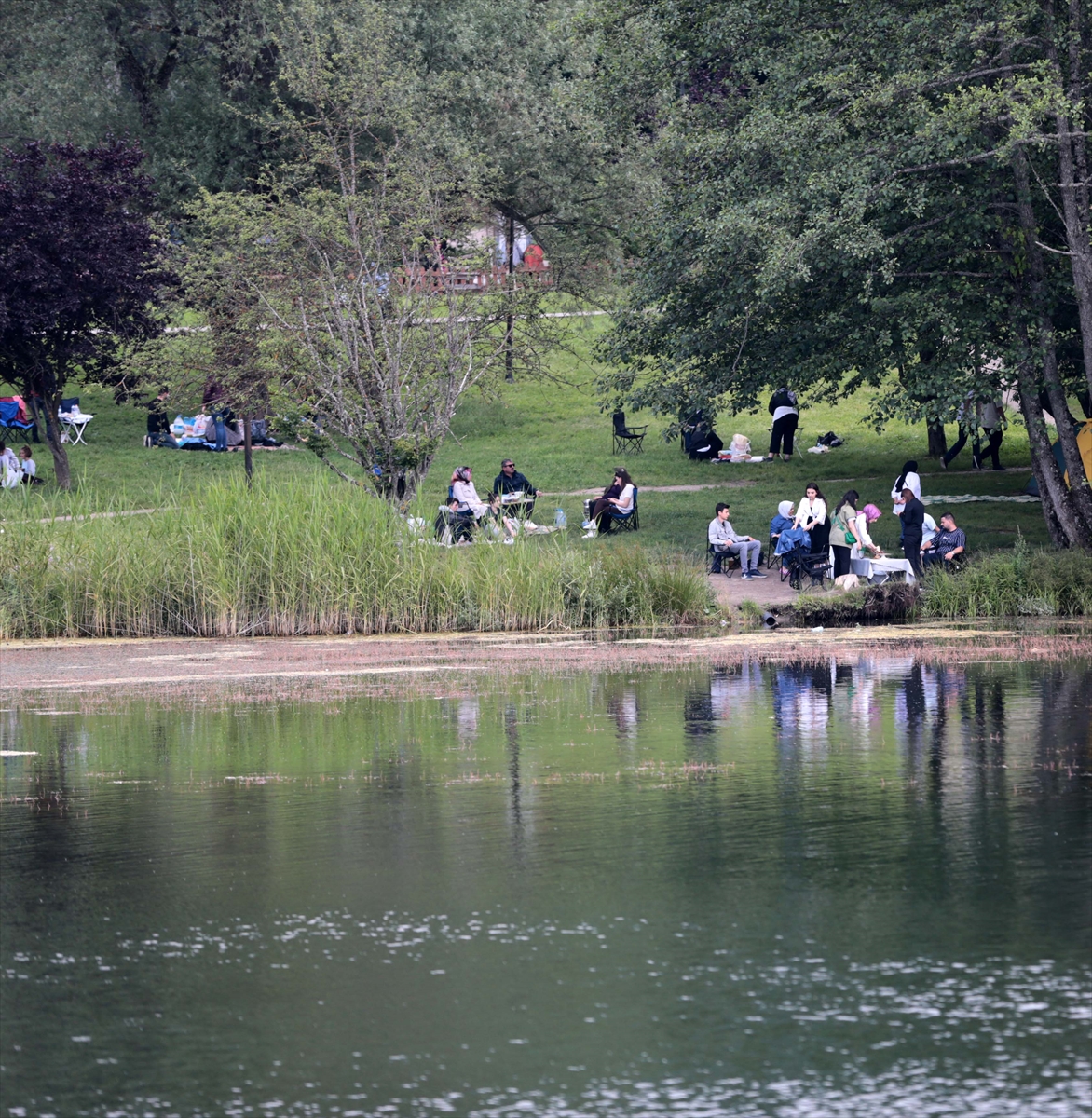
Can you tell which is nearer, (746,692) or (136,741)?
(136,741)

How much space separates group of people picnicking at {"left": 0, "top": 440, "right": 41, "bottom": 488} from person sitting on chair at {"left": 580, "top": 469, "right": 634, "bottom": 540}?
30.4ft

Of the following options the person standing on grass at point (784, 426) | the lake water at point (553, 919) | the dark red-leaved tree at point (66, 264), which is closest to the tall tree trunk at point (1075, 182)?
the person standing on grass at point (784, 426)

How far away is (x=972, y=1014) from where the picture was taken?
6.42 meters

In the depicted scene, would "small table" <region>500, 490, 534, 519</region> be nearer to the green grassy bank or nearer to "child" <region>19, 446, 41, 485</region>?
the green grassy bank

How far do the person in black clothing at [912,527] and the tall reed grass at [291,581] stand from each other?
4014mm

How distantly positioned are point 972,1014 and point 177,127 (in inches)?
A: 1514

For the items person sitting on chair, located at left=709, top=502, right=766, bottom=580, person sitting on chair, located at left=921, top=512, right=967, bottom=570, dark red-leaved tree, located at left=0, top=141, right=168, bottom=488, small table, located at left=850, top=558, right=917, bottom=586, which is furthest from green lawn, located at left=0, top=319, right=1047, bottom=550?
small table, located at left=850, top=558, right=917, bottom=586

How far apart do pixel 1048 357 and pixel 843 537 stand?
424cm

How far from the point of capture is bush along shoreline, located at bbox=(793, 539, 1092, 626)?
69.0 feet

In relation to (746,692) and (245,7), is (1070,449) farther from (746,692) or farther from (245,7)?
(245,7)

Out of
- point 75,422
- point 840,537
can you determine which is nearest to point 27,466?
point 75,422

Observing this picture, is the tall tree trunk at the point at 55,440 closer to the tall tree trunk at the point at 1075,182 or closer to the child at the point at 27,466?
the child at the point at 27,466

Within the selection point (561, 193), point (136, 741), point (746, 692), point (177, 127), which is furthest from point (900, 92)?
point (177, 127)

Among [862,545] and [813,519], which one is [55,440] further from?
[862,545]
